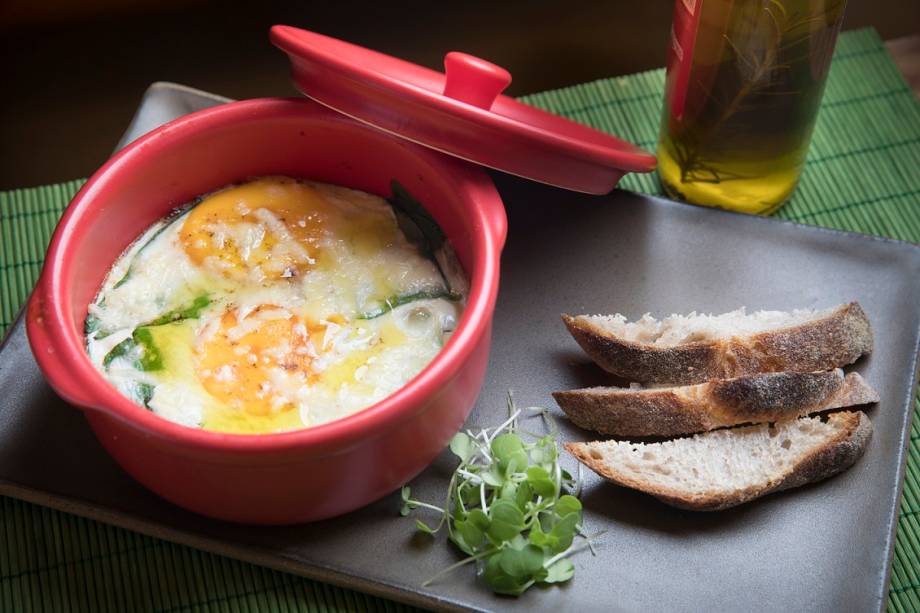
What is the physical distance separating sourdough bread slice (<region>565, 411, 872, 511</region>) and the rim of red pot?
36cm

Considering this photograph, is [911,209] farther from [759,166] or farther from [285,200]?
[285,200]

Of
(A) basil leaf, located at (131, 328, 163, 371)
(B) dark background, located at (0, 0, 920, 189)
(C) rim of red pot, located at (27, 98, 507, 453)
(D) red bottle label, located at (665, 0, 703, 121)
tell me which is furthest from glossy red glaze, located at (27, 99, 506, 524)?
(B) dark background, located at (0, 0, 920, 189)

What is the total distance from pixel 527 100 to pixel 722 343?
1005 mm

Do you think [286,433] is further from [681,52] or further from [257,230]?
[681,52]

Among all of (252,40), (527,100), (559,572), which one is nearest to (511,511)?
(559,572)

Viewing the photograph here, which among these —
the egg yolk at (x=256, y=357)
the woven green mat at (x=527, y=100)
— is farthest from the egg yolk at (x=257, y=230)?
the woven green mat at (x=527, y=100)

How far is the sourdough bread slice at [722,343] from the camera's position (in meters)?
2.05

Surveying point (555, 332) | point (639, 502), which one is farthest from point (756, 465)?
point (555, 332)

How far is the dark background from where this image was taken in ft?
10.1

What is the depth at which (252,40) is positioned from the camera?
10.5ft

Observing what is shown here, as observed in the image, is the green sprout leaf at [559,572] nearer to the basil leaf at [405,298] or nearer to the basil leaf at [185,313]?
the basil leaf at [405,298]

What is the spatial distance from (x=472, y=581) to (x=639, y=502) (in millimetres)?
339

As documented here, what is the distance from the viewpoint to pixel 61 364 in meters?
1.75

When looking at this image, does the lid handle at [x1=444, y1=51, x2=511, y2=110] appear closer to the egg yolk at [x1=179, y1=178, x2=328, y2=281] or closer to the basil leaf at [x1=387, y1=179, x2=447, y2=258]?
the basil leaf at [x1=387, y1=179, x2=447, y2=258]
